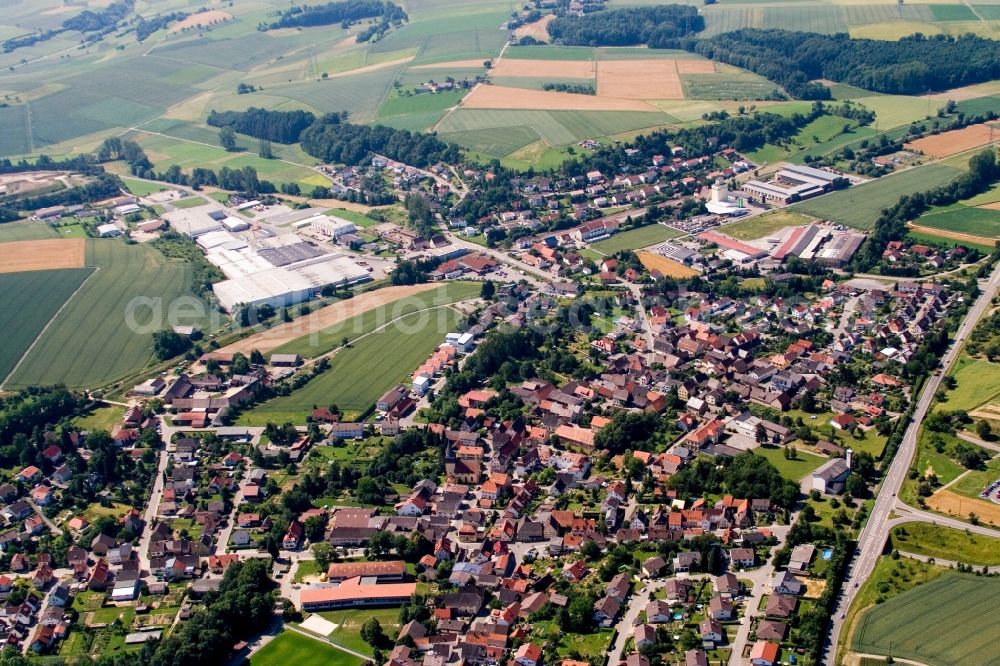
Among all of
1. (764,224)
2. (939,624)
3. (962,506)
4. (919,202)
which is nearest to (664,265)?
(764,224)

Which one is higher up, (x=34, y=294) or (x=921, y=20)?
(x=921, y=20)

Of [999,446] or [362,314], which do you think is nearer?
[999,446]

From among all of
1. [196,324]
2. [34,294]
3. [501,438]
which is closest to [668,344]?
[501,438]

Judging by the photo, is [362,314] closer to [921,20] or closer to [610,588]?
[610,588]

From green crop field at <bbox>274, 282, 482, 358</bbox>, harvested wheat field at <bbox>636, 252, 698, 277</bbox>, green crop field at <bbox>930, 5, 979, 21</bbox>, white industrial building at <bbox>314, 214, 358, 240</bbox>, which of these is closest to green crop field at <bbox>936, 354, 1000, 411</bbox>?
harvested wheat field at <bbox>636, 252, 698, 277</bbox>

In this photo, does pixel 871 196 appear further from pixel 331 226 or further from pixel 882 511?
pixel 882 511

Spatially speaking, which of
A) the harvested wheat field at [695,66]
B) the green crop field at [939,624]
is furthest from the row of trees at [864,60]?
the green crop field at [939,624]
